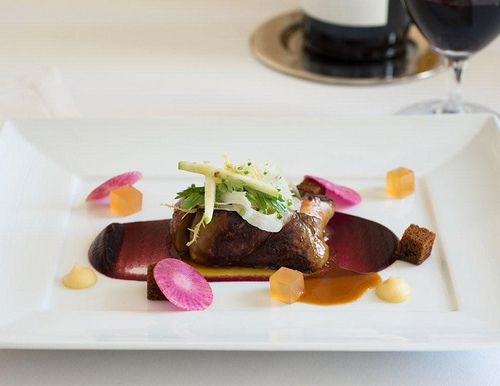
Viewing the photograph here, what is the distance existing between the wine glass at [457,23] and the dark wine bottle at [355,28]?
300 mm

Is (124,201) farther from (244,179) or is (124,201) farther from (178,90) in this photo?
(178,90)

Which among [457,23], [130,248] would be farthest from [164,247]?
[457,23]

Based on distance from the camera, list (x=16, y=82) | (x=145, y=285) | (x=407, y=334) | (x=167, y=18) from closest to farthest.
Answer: (x=407, y=334), (x=145, y=285), (x=16, y=82), (x=167, y=18)

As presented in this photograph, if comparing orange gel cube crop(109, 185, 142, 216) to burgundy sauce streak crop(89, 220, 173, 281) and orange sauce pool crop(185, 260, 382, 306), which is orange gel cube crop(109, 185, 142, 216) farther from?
orange sauce pool crop(185, 260, 382, 306)

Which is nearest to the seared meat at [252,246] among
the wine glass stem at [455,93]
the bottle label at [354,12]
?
the wine glass stem at [455,93]

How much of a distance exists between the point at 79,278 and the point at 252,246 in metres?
0.27

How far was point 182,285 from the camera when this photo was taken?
124 centimetres

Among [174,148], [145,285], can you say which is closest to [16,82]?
[174,148]

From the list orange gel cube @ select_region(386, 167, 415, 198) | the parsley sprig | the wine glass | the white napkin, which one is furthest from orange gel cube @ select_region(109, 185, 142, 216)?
the wine glass

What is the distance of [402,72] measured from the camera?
2275 millimetres

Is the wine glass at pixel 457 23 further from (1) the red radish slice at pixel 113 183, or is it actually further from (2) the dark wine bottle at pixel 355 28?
(1) the red radish slice at pixel 113 183

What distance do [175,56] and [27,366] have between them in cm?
141

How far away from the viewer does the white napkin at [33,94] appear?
2035mm

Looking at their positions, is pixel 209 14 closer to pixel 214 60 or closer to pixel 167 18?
pixel 167 18
